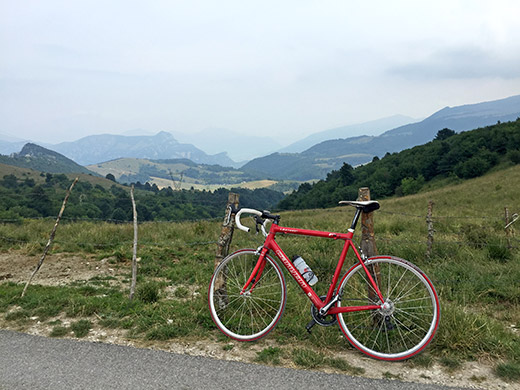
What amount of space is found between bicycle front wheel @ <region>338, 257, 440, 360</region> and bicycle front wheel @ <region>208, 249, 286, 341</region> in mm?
891

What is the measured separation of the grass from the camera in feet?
12.7

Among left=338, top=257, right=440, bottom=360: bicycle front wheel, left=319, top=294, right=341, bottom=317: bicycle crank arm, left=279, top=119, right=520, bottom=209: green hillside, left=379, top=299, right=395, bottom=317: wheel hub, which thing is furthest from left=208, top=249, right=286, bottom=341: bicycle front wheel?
left=279, top=119, right=520, bottom=209: green hillside

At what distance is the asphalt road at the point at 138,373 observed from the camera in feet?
11.1

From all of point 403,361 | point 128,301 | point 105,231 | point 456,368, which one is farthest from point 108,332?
point 105,231

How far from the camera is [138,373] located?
363 cm

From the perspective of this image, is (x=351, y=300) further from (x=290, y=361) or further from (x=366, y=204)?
(x=366, y=204)

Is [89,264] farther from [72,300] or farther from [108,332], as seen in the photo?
[108,332]

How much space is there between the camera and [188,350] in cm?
408

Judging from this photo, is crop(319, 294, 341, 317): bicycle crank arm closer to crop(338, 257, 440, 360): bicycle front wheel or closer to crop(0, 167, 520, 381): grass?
crop(338, 257, 440, 360): bicycle front wheel

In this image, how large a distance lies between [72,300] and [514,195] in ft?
93.5

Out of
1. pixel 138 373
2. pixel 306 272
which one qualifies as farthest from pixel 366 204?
pixel 138 373

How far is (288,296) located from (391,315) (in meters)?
1.71

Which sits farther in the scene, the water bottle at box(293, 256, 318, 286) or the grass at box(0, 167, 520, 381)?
the water bottle at box(293, 256, 318, 286)

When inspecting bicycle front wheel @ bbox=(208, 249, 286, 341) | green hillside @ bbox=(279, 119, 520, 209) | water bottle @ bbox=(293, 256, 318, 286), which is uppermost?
water bottle @ bbox=(293, 256, 318, 286)
